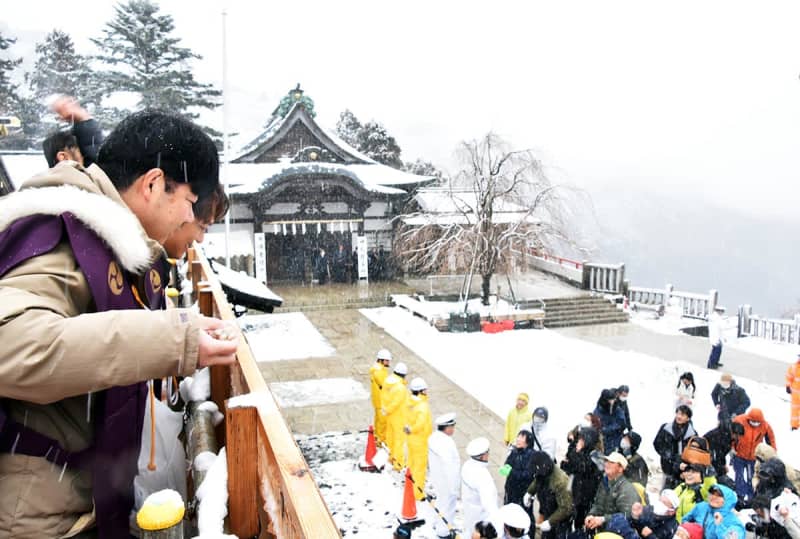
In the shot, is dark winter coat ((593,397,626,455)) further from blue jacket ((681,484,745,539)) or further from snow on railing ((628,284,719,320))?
snow on railing ((628,284,719,320))

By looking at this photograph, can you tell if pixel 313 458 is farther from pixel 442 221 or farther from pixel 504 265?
pixel 442 221

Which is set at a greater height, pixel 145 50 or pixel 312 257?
pixel 145 50

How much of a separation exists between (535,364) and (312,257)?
42.2 ft

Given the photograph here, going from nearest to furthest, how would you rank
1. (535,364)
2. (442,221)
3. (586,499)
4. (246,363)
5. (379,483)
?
1. (246,363)
2. (586,499)
3. (379,483)
4. (535,364)
5. (442,221)

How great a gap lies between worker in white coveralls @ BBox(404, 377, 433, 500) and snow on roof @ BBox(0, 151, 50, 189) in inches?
372

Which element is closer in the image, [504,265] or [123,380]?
[123,380]

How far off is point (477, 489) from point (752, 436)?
3880mm

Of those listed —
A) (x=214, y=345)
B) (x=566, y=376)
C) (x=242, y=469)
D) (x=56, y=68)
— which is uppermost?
(x=56, y=68)

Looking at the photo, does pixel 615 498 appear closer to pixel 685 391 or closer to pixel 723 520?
pixel 723 520

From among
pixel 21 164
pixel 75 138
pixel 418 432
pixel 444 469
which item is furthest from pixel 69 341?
pixel 21 164

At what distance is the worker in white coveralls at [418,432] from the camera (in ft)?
24.4

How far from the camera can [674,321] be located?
64.8ft

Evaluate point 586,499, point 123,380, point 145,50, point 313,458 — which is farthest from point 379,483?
point 145,50

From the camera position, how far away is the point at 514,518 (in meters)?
4.57
